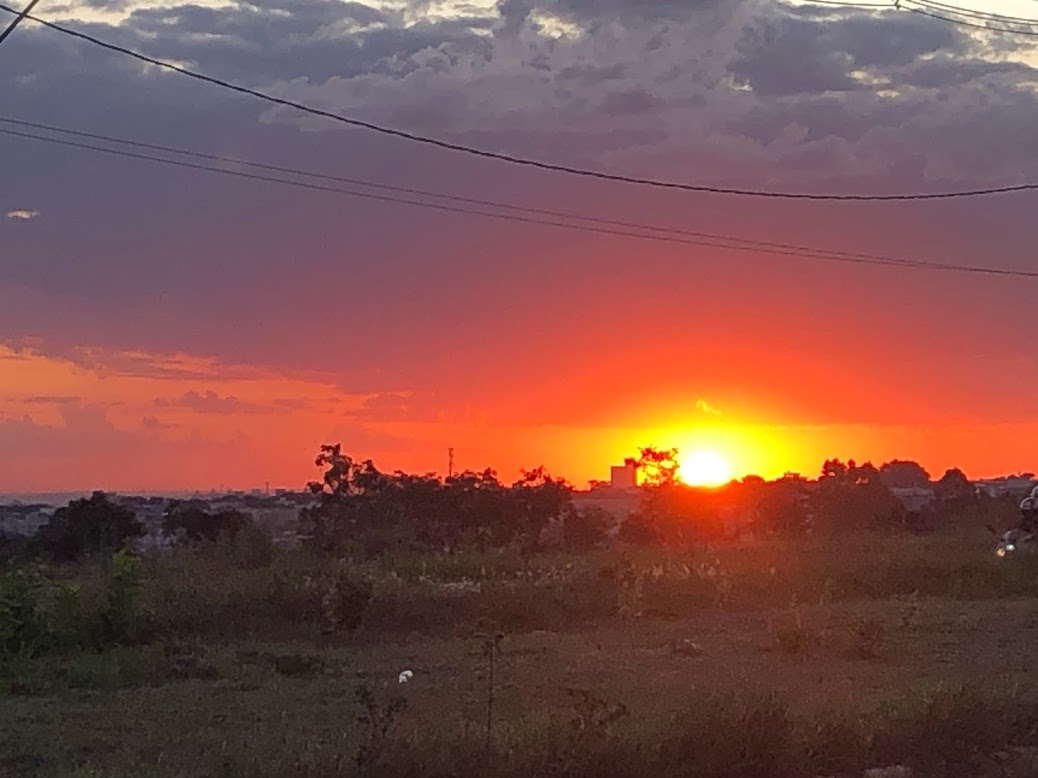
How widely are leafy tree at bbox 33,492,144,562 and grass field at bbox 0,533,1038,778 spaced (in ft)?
38.1

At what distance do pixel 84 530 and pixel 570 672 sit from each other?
25826 mm

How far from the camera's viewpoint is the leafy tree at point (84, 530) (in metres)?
37.8

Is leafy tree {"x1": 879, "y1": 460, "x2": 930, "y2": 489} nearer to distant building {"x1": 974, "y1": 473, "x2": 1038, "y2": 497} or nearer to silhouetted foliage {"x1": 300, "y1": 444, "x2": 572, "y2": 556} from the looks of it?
distant building {"x1": 974, "y1": 473, "x2": 1038, "y2": 497}

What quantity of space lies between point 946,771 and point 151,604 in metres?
13.7

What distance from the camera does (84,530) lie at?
38.9m

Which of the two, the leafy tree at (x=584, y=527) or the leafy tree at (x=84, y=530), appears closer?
the leafy tree at (x=84, y=530)

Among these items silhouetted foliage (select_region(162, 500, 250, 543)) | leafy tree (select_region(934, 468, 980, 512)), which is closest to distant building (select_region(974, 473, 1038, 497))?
leafy tree (select_region(934, 468, 980, 512))

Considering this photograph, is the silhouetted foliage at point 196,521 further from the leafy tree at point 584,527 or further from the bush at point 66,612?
the bush at point 66,612

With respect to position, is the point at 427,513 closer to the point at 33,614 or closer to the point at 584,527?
the point at 584,527

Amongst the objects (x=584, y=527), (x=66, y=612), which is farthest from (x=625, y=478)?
(x=66, y=612)

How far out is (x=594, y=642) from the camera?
20.7 m

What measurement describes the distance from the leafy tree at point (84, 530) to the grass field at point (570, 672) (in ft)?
38.1

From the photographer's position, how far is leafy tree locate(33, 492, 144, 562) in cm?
3775

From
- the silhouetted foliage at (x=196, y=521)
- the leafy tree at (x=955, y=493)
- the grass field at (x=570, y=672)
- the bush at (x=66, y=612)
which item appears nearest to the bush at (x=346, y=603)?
the grass field at (x=570, y=672)
